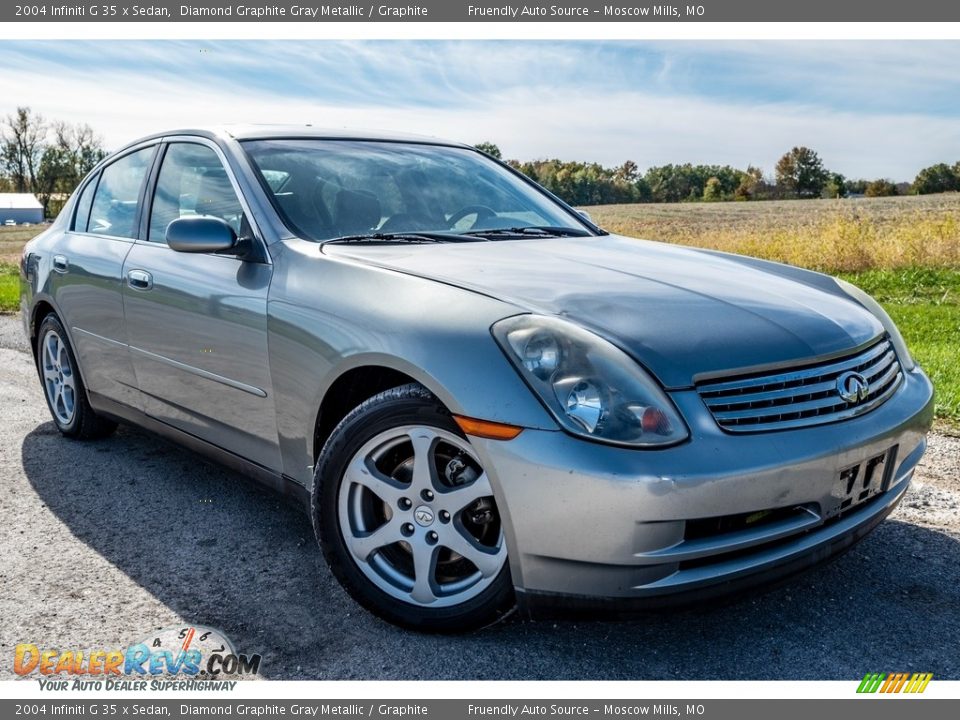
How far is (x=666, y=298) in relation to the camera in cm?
271

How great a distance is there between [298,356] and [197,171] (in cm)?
133

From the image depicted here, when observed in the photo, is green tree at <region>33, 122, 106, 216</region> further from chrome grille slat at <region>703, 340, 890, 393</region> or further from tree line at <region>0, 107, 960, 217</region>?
chrome grille slat at <region>703, 340, 890, 393</region>

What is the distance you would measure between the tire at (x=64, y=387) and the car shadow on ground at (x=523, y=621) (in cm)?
100

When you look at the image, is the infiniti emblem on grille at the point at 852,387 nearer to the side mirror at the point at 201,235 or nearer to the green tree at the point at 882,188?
the side mirror at the point at 201,235

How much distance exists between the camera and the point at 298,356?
116 inches

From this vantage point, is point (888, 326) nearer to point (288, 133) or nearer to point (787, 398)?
point (787, 398)

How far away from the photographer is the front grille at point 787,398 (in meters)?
2.35

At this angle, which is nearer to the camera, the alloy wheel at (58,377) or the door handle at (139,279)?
the door handle at (139,279)

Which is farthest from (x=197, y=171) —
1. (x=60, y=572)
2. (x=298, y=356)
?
(x=60, y=572)

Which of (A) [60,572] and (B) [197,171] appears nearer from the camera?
(A) [60,572]

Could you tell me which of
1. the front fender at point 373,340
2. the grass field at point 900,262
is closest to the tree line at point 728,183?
the grass field at point 900,262

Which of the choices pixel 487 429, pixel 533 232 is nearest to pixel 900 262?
pixel 533 232

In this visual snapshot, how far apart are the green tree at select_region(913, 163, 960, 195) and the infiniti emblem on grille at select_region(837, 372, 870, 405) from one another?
5981 cm
